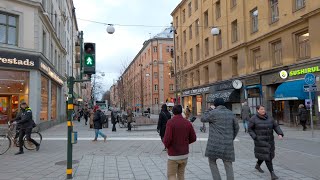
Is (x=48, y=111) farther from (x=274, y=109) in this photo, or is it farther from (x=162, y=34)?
(x=162, y=34)

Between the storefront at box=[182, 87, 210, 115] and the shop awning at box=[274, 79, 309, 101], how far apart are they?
54.4ft

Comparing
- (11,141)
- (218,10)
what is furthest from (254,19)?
(11,141)

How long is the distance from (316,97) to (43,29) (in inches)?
745

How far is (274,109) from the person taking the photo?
26.5 meters

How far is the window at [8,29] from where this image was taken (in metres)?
20.4

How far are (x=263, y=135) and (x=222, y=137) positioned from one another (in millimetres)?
1943

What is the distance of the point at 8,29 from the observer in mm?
20766

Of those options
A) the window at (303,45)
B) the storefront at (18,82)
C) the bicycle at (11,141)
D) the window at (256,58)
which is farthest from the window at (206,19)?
the bicycle at (11,141)

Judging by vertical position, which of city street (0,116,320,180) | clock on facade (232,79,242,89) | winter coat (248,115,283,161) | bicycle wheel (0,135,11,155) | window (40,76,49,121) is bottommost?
city street (0,116,320,180)

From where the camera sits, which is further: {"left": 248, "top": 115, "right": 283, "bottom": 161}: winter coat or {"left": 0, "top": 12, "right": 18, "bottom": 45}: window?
{"left": 0, "top": 12, "right": 18, "bottom": 45}: window

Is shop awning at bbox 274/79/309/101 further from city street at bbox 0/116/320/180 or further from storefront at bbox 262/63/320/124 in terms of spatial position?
city street at bbox 0/116/320/180

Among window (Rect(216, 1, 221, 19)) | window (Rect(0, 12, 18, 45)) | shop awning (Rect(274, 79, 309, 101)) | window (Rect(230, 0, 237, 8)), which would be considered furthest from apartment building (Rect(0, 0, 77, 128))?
window (Rect(216, 1, 221, 19))

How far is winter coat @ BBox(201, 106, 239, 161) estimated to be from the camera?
632 cm

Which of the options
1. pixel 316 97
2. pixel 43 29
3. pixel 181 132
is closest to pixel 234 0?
pixel 316 97
